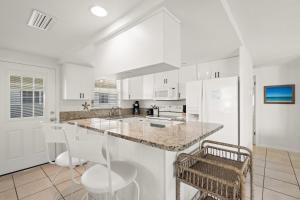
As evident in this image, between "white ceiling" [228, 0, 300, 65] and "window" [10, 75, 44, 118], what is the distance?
362 centimetres

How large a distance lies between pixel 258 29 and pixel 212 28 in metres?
0.77

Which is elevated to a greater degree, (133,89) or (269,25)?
(269,25)

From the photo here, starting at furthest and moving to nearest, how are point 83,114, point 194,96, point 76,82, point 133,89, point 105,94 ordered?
1. point 133,89
2. point 105,94
3. point 83,114
4. point 76,82
5. point 194,96

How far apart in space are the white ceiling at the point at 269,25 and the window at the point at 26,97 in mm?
3621

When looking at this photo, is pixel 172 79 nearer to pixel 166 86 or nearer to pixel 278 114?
pixel 166 86

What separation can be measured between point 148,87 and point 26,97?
9.20 feet

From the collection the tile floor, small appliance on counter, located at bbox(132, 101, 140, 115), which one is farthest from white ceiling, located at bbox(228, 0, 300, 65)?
small appliance on counter, located at bbox(132, 101, 140, 115)

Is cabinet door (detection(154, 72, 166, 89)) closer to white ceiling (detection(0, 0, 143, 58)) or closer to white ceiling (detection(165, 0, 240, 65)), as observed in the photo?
white ceiling (detection(165, 0, 240, 65))

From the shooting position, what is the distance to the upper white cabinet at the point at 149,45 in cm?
149

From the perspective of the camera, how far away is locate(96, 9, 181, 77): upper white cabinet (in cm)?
149

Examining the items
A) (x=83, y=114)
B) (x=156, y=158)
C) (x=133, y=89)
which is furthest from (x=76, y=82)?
(x=156, y=158)

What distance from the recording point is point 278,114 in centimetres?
406

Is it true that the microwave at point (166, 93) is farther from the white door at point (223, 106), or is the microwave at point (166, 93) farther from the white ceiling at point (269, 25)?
the white ceiling at point (269, 25)

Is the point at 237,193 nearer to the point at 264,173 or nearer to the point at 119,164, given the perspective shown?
the point at 119,164
